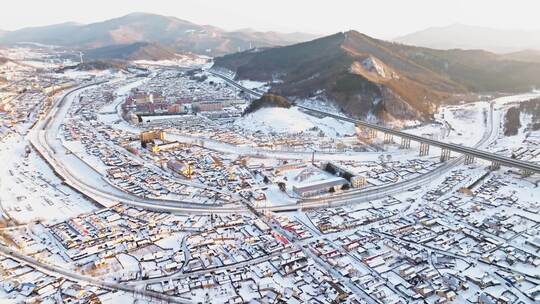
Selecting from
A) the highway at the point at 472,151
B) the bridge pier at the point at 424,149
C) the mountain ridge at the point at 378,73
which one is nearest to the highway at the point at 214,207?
the highway at the point at 472,151

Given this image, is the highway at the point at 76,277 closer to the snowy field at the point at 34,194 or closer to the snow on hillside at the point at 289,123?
the snowy field at the point at 34,194

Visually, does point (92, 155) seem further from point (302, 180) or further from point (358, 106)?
point (358, 106)

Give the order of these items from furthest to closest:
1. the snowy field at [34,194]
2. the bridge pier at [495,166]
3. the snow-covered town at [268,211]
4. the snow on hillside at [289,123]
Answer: the snow on hillside at [289,123], the bridge pier at [495,166], the snowy field at [34,194], the snow-covered town at [268,211]

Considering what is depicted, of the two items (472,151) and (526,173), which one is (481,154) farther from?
(526,173)

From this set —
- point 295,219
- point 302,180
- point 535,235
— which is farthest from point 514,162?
point 295,219

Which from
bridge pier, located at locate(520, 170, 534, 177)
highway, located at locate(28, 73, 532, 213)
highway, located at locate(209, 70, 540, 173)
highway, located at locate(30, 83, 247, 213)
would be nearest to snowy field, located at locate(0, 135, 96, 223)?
highway, located at locate(30, 83, 247, 213)
